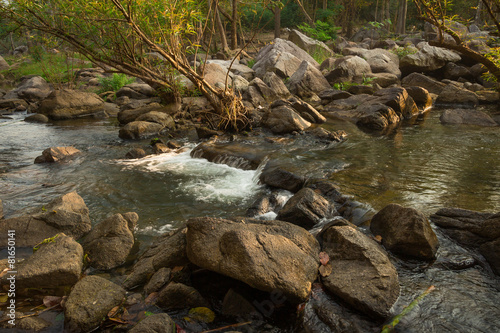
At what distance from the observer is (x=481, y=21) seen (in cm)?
3369

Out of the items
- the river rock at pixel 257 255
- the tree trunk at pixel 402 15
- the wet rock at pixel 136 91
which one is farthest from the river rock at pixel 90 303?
the tree trunk at pixel 402 15

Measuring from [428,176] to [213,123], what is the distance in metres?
6.51

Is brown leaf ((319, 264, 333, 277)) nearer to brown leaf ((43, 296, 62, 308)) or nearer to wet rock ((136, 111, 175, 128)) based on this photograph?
brown leaf ((43, 296, 62, 308))

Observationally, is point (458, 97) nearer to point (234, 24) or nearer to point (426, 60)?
point (426, 60)

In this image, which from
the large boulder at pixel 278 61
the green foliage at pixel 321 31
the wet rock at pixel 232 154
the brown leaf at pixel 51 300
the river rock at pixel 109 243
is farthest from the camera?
the green foliage at pixel 321 31

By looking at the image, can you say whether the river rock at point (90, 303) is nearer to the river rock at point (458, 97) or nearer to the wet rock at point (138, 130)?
the wet rock at point (138, 130)

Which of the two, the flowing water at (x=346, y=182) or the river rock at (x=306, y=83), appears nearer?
the flowing water at (x=346, y=182)

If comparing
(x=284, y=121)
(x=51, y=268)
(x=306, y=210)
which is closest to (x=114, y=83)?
(x=284, y=121)

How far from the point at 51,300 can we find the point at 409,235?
3872 mm

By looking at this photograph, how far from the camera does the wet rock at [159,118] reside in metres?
11.0

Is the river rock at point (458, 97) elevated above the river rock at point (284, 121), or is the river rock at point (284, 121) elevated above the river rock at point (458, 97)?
the river rock at point (284, 121)

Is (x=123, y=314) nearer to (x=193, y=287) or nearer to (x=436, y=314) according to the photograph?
(x=193, y=287)

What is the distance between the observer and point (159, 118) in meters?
11.1

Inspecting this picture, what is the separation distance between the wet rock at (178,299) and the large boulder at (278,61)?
562 inches
